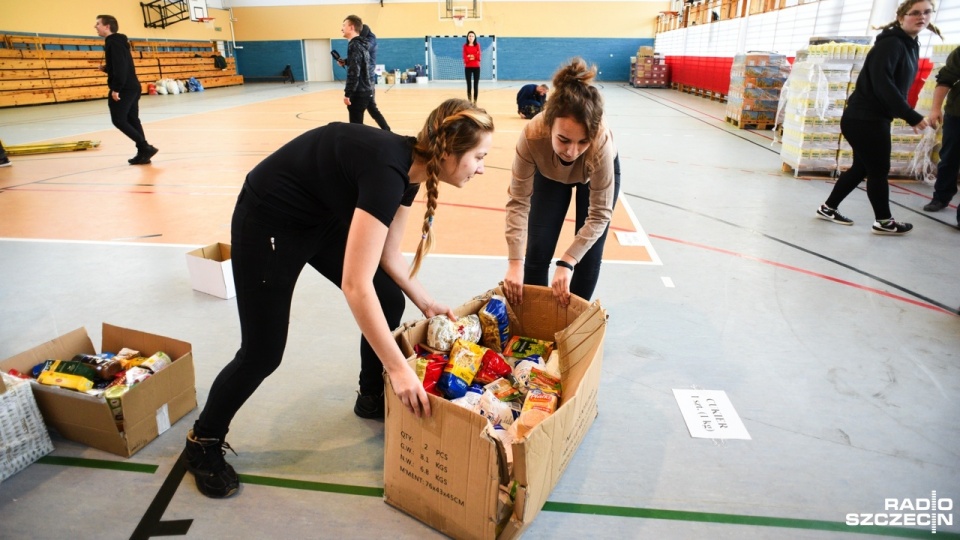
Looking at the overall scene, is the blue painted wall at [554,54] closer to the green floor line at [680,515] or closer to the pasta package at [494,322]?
the pasta package at [494,322]

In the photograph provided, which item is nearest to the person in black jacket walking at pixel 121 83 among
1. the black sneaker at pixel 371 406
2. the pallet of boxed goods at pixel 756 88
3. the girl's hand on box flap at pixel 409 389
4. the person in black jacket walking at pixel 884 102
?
the black sneaker at pixel 371 406

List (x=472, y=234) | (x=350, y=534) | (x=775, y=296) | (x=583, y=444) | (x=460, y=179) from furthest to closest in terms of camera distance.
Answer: (x=472, y=234) → (x=775, y=296) → (x=583, y=444) → (x=350, y=534) → (x=460, y=179)

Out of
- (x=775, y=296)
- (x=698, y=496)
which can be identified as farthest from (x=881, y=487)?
(x=775, y=296)

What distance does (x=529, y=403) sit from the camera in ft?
5.98

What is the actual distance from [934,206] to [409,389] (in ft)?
17.5

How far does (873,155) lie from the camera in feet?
13.1

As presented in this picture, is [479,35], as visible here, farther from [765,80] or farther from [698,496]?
[698,496]

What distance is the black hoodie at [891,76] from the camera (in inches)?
149

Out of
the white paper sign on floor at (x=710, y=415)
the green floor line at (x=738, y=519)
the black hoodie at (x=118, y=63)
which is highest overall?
the black hoodie at (x=118, y=63)

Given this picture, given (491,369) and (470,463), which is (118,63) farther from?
(470,463)

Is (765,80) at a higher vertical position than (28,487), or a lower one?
higher

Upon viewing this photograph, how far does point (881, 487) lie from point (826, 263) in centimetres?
221

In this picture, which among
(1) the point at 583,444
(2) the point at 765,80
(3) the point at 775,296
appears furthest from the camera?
(2) the point at 765,80

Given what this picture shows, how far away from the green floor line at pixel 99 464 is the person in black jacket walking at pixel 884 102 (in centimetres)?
472
